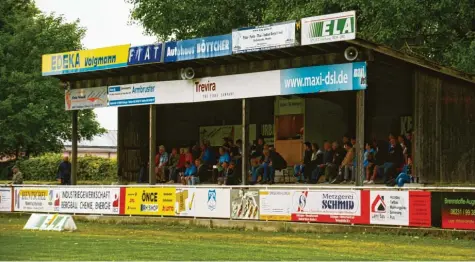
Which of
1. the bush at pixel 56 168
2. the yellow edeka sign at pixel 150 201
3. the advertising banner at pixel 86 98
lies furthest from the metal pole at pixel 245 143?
the bush at pixel 56 168

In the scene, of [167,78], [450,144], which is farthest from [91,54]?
[450,144]

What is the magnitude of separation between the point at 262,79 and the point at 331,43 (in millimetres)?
3113

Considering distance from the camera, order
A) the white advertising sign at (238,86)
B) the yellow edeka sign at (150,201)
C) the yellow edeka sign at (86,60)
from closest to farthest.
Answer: the white advertising sign at (238,86), the yellow edeka sign at (150,201), the yellow edeka sign at (86,60)

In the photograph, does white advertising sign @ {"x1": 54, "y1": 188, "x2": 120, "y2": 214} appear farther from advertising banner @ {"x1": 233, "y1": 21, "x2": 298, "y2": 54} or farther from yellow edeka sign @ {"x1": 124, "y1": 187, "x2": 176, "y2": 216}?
advertising banner @ {"x1": 233, "y1": 21, "x2": 298, "y2": 54}

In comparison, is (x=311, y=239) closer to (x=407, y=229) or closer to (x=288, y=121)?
(x=407, y=229)

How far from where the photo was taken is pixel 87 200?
1296 inches

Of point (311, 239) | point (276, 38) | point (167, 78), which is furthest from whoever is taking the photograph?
point (167, 78)

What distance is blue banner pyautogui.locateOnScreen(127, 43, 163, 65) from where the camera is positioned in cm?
3102

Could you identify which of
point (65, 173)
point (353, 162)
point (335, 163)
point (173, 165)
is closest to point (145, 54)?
point (173, 165)

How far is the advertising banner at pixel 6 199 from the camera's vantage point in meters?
36.1

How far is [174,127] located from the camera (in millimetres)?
38594

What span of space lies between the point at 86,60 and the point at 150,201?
5.91 metres

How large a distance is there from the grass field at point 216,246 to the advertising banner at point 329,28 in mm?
5160

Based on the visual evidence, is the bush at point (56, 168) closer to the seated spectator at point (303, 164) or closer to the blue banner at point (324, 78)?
the seated spectator at point (303, 164)
